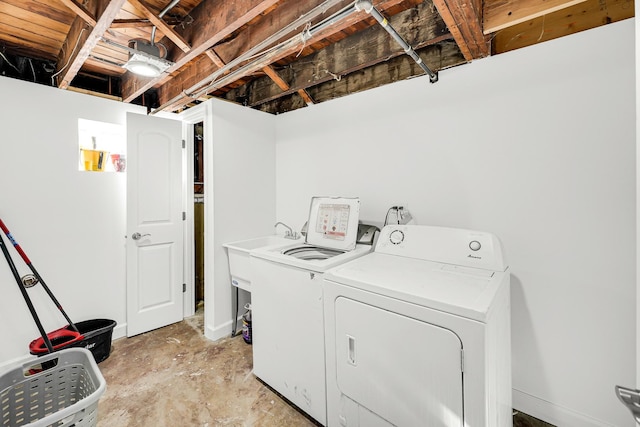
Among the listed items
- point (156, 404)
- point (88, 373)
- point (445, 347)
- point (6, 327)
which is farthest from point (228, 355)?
point (445, 347)

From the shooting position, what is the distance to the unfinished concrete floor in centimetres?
170

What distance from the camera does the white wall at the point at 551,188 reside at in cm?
145

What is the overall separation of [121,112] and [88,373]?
2.39 meters

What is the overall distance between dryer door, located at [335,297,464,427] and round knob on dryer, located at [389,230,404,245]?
0.66 m

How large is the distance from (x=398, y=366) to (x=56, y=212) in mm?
2986

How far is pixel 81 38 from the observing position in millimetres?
1853

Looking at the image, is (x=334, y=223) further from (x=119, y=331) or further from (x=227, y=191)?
(x=119, y=331)

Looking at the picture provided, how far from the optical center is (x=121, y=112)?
276cm

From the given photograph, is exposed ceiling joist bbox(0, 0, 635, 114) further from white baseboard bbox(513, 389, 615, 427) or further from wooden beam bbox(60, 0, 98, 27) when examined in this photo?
white baseboard bbox(513, 389, 615, 427)

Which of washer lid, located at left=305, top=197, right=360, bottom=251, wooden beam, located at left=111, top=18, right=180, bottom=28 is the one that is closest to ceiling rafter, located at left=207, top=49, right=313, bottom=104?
wooden beam, located at left=111, top=18, right=180, bottom=28

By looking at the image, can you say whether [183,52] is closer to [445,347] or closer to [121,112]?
[121,112]

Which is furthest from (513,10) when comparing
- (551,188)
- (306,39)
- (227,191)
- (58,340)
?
(58,340)

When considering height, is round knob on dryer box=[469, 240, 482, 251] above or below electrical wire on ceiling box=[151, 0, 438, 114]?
below

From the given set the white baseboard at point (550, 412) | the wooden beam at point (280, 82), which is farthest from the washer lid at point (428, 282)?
the wooden beam at point (280, 82)
